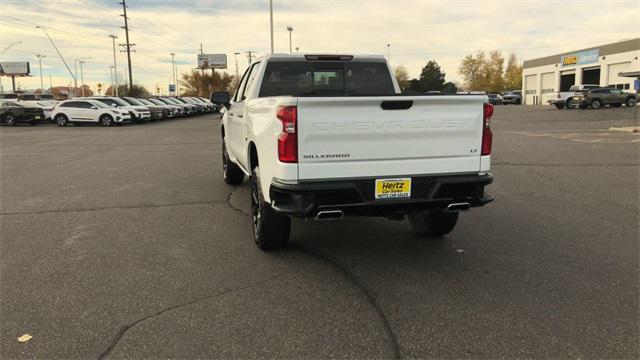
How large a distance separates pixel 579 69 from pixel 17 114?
56765 mm

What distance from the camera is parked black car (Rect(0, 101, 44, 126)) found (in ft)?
Result: 95.0

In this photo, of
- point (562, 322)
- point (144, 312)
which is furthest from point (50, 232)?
point (562, 322)

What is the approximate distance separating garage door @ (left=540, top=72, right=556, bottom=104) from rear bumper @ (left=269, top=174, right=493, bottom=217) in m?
65.8

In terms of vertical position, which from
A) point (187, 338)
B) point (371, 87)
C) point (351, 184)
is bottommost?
point (187, 338)

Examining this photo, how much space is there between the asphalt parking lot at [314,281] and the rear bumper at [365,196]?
640 mm

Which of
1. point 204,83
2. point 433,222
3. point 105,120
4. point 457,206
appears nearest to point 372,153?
point 457,206

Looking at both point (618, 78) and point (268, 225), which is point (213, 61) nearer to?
point (618, 78)

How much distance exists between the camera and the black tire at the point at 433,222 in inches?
208

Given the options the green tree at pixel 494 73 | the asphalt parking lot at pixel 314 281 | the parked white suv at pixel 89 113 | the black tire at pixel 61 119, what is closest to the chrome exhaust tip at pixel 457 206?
the asphalt parking lot at pixel 314 281

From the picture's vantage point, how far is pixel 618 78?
51.6 m

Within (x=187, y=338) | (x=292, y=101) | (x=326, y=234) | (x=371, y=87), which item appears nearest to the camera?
(x=187, y=338)

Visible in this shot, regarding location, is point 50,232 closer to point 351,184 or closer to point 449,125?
point 351,184

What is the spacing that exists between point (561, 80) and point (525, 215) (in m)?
64.6

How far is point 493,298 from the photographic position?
3.88 metres
